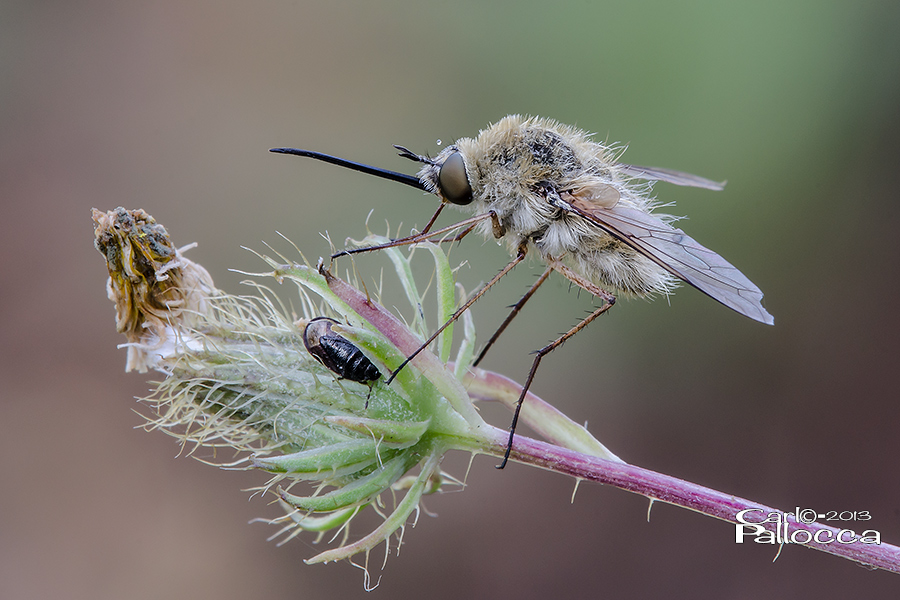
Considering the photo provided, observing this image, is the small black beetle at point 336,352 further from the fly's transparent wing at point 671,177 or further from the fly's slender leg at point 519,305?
the fly's transparent wing at point 671,177

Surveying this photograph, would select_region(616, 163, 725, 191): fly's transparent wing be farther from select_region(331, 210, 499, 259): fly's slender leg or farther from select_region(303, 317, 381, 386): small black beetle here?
select_region(303, 317, 381, 386): small black beetle

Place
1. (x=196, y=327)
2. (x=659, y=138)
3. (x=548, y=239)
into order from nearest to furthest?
1. (x=196, y=327)
2. (x=548, y=239)
3. (x=659, y=138)

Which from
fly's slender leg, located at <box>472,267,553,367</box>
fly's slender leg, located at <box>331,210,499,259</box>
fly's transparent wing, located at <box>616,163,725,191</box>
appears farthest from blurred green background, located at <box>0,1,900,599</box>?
fly's slender leg, located at <box>331,210,499,259</box>

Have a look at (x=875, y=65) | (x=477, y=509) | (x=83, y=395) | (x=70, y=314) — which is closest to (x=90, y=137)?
(x=70, y=314)

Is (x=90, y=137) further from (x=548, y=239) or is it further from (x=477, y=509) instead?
(x=548, y=239)

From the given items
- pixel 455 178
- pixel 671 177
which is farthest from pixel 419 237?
pixel 671 177

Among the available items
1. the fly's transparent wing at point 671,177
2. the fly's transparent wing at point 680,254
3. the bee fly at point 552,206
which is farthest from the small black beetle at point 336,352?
the fly's transparent wing at point 671,177
